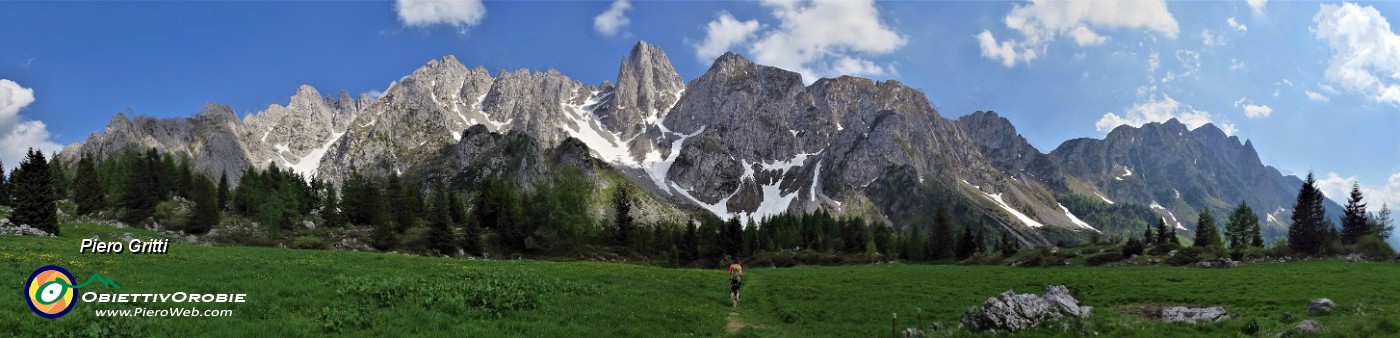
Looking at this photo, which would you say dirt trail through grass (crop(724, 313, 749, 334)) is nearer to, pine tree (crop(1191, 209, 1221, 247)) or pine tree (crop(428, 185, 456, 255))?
pine tree (crop(428, 185, 456, 255))

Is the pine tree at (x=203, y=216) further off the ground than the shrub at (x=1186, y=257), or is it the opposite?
the pine tree at (x=203, y=216)

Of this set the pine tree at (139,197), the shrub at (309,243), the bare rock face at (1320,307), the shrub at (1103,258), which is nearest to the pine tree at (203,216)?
the pine tree at (139,197)

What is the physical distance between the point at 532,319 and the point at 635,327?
3.56 metres

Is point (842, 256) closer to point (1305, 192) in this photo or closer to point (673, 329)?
point (1305, 192)

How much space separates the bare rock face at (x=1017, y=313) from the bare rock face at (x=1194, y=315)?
12.8 feet

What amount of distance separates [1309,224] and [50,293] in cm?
12943

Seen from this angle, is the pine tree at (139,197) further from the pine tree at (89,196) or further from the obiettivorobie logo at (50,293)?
the obiettivorobie logo at (50,293)

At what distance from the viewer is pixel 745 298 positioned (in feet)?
116

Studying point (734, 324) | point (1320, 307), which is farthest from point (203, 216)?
point (1320, 307)

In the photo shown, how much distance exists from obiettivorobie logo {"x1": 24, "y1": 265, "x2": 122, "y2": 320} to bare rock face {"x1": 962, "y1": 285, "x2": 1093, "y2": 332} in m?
27.6

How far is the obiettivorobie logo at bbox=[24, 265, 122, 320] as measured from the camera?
1592 cm

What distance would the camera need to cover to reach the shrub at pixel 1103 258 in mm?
72625

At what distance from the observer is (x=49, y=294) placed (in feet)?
54.0

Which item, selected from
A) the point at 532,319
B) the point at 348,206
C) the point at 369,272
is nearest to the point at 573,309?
the point at 532,319
